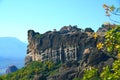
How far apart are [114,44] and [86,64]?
469ft

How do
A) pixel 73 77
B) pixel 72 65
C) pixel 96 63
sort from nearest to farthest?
pixel 96 63
pixel 73 77
pixel 72 65

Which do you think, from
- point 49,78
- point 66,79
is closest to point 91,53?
point 66,79

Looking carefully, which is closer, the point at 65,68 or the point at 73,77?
the point at 73,77

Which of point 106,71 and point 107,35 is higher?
point 107,35

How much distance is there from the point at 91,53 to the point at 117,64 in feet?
472

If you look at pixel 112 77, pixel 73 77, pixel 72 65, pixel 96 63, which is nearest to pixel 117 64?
pixel 112 77

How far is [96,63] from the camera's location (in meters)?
167

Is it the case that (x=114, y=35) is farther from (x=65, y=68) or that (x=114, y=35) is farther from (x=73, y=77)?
(x=65, y=68)

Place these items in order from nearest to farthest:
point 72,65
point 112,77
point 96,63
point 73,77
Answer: point 112,77
point 96,63
point 73,77
point 72,65

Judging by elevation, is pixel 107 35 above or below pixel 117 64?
above

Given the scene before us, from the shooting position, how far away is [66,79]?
18112 centimetres

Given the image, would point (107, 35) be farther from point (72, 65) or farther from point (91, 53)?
point (72, 65)

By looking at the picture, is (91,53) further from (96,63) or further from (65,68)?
(65,68)

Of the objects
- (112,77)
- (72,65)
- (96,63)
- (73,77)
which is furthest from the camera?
(72,65)
